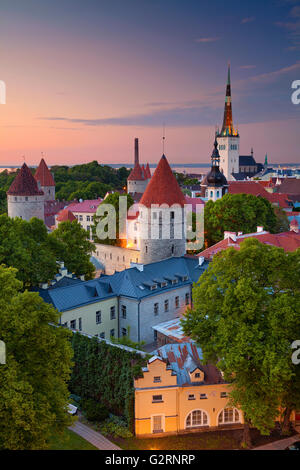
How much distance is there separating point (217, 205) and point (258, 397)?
35.2 metres

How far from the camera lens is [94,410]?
24.3 metres

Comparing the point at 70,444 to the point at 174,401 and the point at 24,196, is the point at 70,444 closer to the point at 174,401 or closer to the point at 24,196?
the point at 174,401

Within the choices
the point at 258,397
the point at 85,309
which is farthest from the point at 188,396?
the point at 85,309

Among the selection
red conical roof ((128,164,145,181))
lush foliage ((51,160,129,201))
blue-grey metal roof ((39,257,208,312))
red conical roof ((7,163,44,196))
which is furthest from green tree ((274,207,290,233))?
lush foliage ((51,160,129,201))

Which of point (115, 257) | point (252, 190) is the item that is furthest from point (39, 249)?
point (252, 190)

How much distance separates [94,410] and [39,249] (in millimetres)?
15339

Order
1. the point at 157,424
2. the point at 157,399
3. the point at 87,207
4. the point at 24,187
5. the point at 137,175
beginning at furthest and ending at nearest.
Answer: the point at 137,175
the point at 87,207
the point at 24,187
the point at 157,424
the point at 157,399

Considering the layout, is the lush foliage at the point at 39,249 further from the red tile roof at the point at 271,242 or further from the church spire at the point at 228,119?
the church spire at the point at 228,119

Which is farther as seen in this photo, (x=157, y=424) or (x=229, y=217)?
(x=229, y=217)

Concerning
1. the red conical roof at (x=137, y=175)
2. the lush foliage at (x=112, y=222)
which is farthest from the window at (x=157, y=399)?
the red conical roof at (x=137, y=175)

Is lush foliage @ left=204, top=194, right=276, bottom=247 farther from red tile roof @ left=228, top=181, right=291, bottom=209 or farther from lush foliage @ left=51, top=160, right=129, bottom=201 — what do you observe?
lush foliage @ left=51, top=160, right=129, bottom=201

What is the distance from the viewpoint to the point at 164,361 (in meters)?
22.8

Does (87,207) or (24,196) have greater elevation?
(24,196)
